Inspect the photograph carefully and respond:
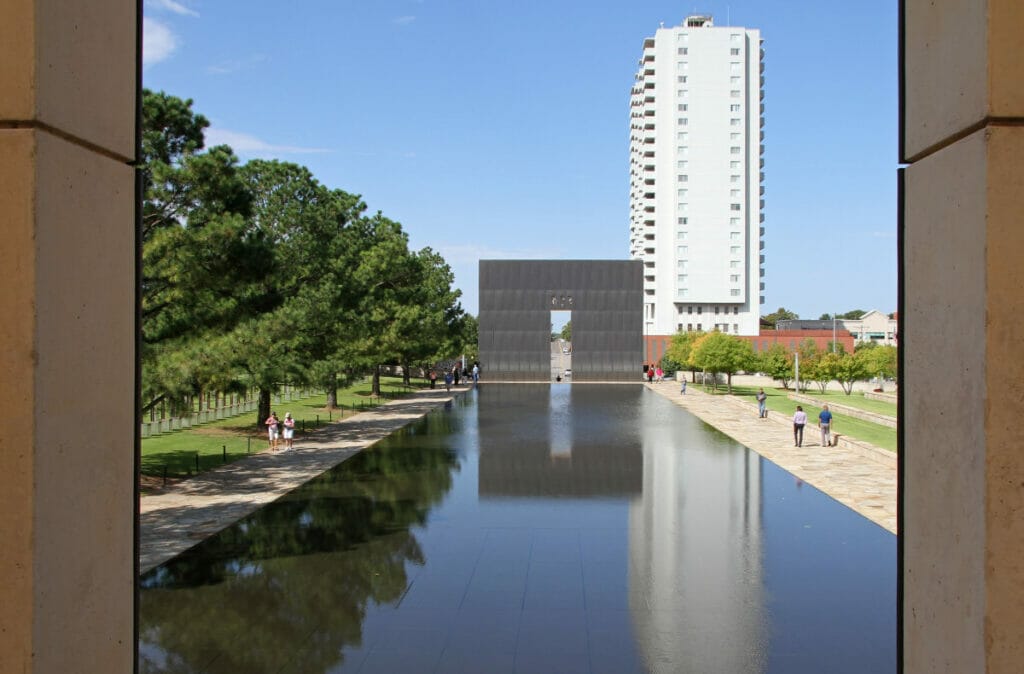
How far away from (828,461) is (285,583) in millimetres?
17042

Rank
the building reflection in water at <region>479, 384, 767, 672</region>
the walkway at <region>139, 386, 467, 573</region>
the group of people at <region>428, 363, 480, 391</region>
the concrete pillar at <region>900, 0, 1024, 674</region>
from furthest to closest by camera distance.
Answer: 1. the group of people at <region>428, 363, 480, 391</region>
2. the walkway at <region>139, 386, 467, 573</region>
3. the building reflection in water at <region>479, 384, 767, 672</region>
4. the concrete pillar at <region>900, 0, 1024, 674</region>

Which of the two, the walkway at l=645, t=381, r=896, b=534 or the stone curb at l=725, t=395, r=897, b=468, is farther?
the stone curb at l=725, t=395, r=897, b=468

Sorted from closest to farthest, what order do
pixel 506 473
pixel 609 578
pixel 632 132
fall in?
pixel 609 578, pixel 506 473, pixel 632 132

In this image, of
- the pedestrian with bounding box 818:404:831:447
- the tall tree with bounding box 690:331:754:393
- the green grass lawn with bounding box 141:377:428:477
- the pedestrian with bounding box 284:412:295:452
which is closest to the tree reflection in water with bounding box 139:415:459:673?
the green grass lawn with bounding box 141:377:428:477

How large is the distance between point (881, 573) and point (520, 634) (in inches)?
237

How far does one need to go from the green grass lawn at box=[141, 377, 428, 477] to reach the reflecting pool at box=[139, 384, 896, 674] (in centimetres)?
439

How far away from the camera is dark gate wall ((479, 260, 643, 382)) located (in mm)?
68688

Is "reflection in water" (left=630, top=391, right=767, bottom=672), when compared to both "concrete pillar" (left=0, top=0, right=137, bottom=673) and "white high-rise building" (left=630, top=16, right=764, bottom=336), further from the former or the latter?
"white high-rise building" (left=630, top=16, right=764, bottom=336)

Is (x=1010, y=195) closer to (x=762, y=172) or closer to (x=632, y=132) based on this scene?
(x=762, y=172)

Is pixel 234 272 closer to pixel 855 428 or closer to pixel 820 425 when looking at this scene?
pixel 820 425

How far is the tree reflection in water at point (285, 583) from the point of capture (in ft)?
28.6

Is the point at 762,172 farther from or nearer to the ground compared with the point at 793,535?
farther from the ground

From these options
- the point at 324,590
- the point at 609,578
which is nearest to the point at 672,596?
the point at 609,578

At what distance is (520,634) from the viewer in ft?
29.8
